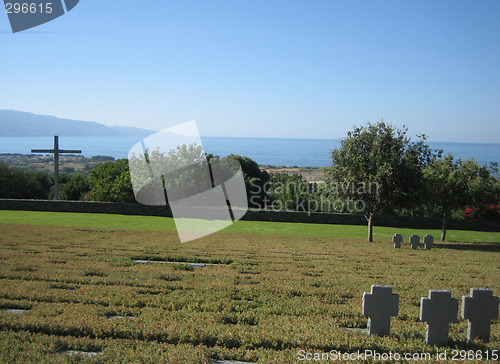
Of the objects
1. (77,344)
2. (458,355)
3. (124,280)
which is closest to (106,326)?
(77,344)

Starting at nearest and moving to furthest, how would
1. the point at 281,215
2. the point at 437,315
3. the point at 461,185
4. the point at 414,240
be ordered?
the point at 437,315 → the point at 414,240 → the point at 461,185 → the point at 281,215

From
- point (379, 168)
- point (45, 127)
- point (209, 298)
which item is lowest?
point (209, 298)

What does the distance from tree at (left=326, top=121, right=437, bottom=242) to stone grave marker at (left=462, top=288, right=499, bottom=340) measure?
48.0ft

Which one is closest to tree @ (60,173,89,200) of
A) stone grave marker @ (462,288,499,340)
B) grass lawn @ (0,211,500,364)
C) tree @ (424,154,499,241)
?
grass lawn @ (0,211,500,364)

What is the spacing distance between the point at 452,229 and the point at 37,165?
2141 inches

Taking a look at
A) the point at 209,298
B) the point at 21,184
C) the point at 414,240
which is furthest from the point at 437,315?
the point at 21,184

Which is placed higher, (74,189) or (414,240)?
(414,240)

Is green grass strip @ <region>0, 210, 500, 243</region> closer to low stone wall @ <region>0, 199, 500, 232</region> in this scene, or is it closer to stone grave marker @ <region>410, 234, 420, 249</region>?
low stone wall @ <region>0, 199, 500, 232</region>

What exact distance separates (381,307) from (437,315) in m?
0.78

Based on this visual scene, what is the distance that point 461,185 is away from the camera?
22.3m

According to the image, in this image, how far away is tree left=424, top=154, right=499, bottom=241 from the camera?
869 inches

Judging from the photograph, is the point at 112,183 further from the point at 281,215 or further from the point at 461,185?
the point at 461,185

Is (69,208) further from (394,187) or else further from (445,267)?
(445,267)

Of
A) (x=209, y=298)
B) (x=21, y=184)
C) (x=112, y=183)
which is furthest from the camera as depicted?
(x=21, y=184)
